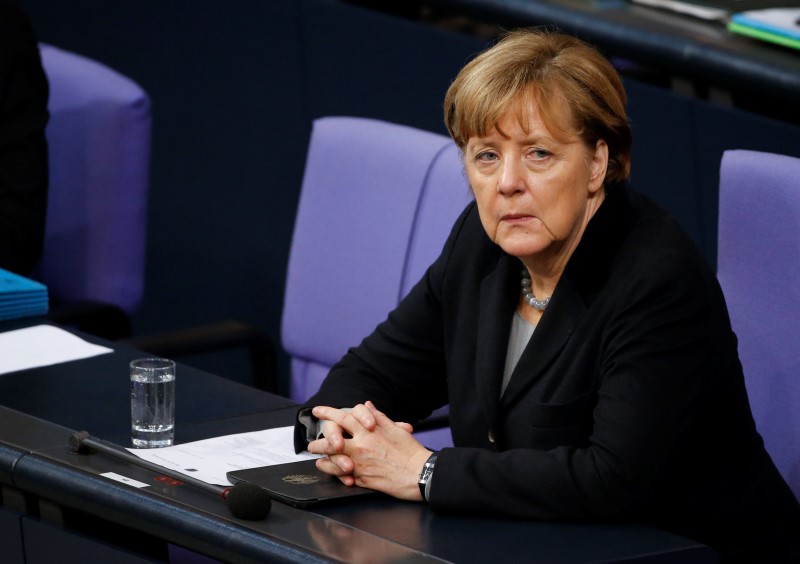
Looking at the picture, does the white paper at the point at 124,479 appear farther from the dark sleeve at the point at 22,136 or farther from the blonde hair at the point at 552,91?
the dark sleeve at the point at 22,136

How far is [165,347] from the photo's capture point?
2973mm

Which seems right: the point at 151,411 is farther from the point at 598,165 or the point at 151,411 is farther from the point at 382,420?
the point at 598,165

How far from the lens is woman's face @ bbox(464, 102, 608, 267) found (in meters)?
2.04

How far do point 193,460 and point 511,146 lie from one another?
23.6 inches

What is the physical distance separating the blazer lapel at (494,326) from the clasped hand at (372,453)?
0.16 m

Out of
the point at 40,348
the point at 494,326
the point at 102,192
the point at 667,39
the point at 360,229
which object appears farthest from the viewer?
the point at 102,192

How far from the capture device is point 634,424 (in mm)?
1876

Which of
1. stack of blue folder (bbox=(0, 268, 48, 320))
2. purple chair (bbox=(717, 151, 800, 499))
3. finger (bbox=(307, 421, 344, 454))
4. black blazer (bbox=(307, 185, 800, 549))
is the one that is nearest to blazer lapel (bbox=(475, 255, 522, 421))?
black blazer (bbox=(307, 185, 800, 549))

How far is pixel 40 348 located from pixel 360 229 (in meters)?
0.64

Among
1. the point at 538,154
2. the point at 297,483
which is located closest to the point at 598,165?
the point at 538,154

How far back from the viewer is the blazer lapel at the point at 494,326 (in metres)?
2.13

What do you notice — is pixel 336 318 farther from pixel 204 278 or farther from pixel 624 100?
pixel 204 278

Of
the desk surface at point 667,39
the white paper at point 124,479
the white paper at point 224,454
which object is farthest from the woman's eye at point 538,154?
the desk surface at point 667,39

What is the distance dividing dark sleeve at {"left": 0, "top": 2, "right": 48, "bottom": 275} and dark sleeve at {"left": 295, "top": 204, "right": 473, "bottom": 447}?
1.15 meters
